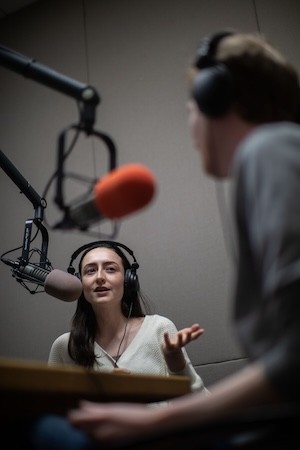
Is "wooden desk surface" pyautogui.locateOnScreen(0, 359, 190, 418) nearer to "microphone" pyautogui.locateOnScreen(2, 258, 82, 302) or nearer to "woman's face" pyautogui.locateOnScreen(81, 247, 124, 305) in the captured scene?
"microphone" pyautogui.locateOnScreen(2, 258, 82, 302)

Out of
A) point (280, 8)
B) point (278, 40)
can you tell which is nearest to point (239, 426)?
point (278, 40)

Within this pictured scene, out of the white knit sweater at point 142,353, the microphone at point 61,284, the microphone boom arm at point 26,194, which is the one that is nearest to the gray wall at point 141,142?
the white knit sweater at point 142,353

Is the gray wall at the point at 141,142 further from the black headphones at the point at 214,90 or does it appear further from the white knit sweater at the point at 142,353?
the black headphones at the point at 214,90

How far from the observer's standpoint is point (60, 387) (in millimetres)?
685

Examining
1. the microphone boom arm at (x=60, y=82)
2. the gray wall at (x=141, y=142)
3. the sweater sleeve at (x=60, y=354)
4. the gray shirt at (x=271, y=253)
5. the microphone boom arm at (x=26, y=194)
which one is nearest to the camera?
the gray shirt at (x=271, y=253)

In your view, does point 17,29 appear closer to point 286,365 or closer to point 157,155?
point 157,155

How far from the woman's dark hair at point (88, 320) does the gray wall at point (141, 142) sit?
13 cm

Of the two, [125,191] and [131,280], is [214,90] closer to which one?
[125,191]

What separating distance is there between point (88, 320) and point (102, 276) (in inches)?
9.0

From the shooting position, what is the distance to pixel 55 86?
2.56ft

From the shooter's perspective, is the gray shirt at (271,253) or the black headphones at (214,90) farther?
the black headphones at (214,90)

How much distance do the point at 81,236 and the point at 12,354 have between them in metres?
0.73

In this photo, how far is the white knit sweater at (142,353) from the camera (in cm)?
171

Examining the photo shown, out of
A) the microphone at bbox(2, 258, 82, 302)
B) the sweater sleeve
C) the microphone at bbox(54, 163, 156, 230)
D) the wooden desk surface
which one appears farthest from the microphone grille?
the sweater sleeve
